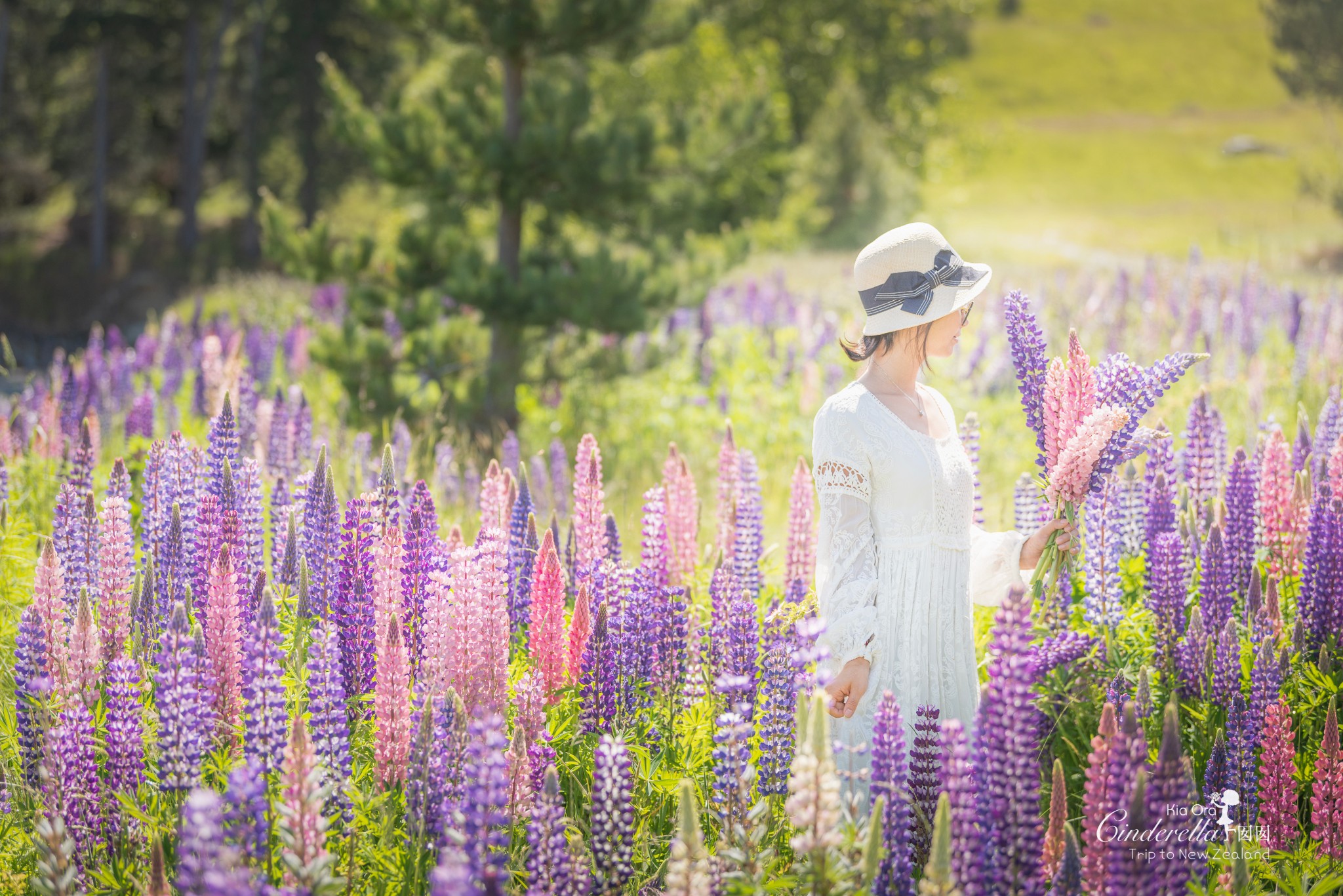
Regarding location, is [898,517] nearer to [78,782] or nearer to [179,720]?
[179,720]

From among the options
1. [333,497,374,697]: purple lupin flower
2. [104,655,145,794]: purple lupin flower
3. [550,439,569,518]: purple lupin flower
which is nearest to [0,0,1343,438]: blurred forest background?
[550,439,569,518]: purple lupin flower

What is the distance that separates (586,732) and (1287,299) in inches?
399

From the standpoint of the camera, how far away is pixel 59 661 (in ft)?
10.6

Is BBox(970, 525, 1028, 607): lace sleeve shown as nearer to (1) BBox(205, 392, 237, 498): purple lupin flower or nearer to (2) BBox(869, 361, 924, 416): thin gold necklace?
(2) BBox(869, 361, 924, 416): thin gold necklace

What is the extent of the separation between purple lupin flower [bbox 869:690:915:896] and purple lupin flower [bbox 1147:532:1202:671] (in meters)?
1.82

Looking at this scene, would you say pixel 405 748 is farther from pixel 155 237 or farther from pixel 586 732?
pixel 155 237

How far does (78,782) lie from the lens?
2.99 metres

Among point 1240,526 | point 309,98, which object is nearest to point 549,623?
point 1240,526

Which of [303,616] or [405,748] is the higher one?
[303,616]

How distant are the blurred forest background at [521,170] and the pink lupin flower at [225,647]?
17.5 feet

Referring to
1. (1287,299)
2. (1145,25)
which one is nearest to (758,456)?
(1287,299)

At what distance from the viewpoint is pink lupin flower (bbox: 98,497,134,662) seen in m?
3.58

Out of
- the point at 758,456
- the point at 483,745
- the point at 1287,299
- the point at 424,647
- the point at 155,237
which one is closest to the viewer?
the point at 483,745

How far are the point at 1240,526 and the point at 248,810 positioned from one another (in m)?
3.89
